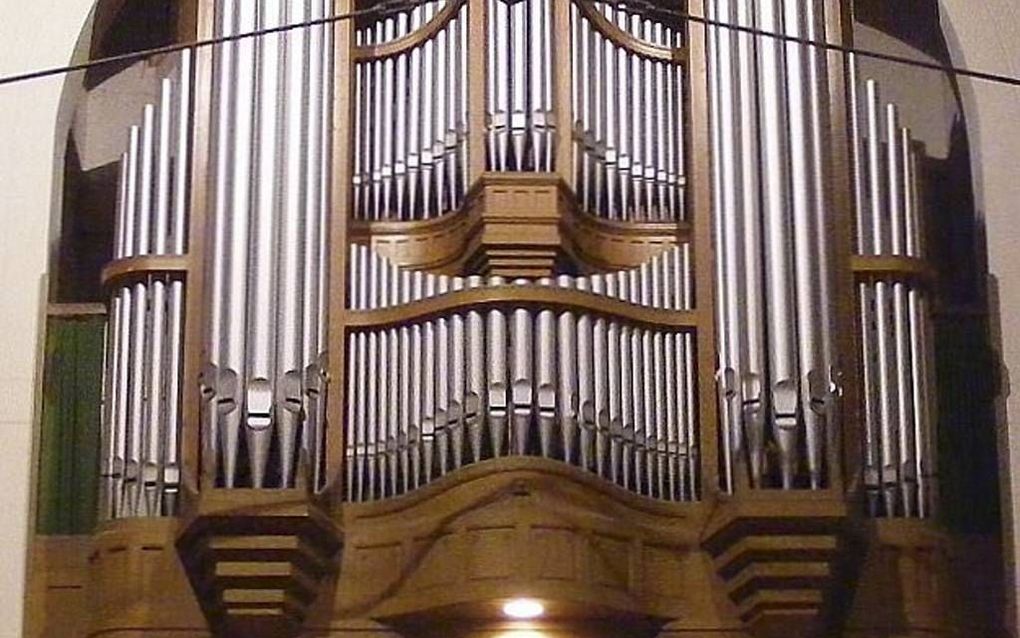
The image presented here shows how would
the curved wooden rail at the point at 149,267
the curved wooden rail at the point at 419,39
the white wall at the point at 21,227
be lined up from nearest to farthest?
1. the white wall at the point at 21,227
2. the curved wooden rail at the point at 149,267
3. the curved wooden rail at the point at 419,39

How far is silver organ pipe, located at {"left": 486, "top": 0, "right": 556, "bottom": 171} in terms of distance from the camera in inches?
460

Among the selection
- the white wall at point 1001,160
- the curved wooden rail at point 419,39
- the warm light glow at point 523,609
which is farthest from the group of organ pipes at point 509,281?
the warm light glow at point 523,609

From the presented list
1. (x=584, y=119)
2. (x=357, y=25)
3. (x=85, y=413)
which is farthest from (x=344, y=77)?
(x=85, y=413)

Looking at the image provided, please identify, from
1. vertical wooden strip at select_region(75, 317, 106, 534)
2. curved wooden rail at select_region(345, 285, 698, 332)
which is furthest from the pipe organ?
vertical wooden strip at select_region(75, 317, 106, 534)

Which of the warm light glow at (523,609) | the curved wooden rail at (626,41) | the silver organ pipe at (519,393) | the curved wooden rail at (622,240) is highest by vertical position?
the curved wooden rail at (626,41)

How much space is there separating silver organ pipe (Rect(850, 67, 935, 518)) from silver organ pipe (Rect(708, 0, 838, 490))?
0.27m

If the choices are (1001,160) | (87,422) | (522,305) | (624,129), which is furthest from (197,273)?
(1001,160)

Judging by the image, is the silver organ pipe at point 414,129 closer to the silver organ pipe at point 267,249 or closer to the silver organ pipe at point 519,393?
the silver organ pipe at point 267,249

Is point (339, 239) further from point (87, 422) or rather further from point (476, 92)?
point (87, 422)

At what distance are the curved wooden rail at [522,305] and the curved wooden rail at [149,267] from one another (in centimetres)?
78

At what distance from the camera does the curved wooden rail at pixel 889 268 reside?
1155cm

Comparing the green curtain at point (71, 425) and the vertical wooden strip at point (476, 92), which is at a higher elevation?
the vertical wooden strip at point (476, 92)

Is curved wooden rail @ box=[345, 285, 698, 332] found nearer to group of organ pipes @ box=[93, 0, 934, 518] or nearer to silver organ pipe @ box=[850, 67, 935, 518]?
group of organ pipes @ box=[93, 0, 934, 518]

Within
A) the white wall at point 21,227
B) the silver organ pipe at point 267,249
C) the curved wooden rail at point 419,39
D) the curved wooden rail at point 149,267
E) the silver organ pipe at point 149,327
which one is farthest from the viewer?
the curved wooden rail at point 419,39
